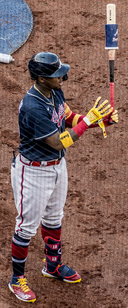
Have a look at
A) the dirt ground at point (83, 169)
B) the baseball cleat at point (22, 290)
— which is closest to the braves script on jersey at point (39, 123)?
the baseball cleat at point (22, 290)

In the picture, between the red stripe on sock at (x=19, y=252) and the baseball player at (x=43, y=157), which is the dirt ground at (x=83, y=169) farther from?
the red stripe on sock at (x=19, y=252)

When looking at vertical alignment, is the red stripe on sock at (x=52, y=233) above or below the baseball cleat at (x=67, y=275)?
above

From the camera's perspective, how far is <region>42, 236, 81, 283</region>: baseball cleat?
3.49 meters

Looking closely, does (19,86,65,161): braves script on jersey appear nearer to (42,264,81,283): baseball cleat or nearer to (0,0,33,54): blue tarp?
(42,264,81,283): baseball cleat

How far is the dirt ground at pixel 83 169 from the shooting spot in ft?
11.6

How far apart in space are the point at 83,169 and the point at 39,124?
204 cm

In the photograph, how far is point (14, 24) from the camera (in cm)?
668

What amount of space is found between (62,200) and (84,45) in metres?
3.77

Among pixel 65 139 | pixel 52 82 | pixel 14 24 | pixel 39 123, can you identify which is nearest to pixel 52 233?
pixel 65 139

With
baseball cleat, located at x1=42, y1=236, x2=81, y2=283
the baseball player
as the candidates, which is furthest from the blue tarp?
baseball cleat, located at x1=42, y1=236, x2=81, y2=283

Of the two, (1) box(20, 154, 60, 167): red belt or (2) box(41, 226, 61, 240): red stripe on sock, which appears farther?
(2) box(41, 226, 61, 240): red stripe on sock

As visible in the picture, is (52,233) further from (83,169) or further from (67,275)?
(83,169)

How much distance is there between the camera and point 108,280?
3605mm

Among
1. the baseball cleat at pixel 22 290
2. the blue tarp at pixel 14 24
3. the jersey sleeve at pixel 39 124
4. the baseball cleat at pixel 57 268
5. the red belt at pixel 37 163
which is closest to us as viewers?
the jersey sleeve at pixel 39 124
